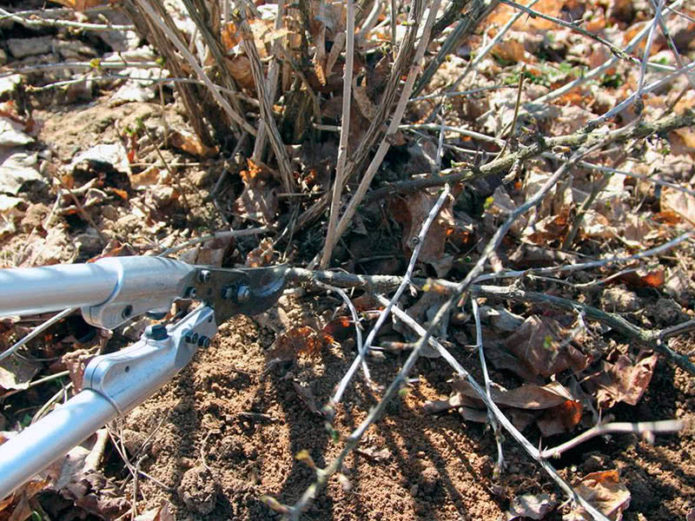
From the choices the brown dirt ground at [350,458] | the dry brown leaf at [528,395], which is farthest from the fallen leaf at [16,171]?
the dry brown leaf at [528,395]

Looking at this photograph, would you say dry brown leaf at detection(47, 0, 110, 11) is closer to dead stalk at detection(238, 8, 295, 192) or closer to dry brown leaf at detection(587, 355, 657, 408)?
dead stalk at detection(238, 8, 295, 192)

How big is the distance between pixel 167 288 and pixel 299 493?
821 millimetres

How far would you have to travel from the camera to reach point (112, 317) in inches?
65.3

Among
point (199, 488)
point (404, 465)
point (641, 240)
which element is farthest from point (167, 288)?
point (641, 240)

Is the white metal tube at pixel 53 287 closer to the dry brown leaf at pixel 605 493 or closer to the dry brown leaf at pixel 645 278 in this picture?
the dry brown leaf at pixel 605 493

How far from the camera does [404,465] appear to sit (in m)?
2.19

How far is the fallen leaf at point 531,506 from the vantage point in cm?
206

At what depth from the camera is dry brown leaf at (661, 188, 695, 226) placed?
3.06 metres

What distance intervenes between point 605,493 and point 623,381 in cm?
45

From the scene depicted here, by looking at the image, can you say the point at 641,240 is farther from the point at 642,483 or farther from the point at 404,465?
the point at 404,465

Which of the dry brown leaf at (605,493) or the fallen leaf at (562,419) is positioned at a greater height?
the fallen leaf at (562,419)

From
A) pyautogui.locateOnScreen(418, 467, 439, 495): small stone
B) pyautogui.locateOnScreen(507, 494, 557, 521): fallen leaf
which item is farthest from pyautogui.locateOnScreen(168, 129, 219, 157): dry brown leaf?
pyautogui.locateOnScreen(507, 494, 557, 521): fallen leaf

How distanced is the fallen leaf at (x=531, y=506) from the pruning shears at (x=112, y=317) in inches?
41.8

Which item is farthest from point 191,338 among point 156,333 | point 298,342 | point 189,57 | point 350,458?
point 189,57
